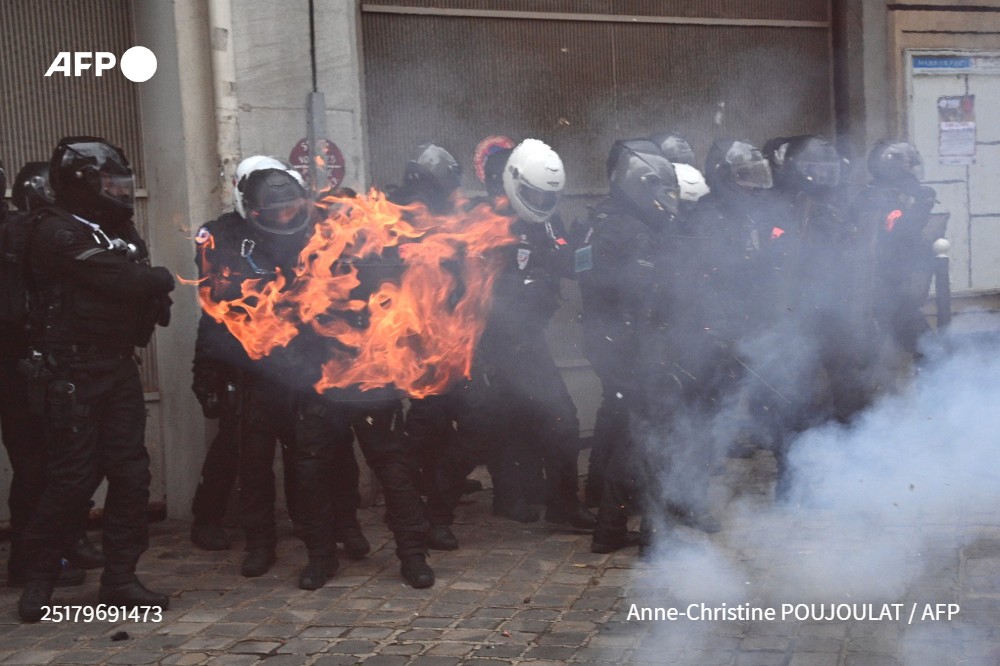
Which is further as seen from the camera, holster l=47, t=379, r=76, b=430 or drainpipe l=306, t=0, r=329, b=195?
drainpipe l=306, t=0, r=329, b=195

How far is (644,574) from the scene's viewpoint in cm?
625

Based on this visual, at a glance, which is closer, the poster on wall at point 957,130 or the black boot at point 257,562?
the black boot at point 257,562

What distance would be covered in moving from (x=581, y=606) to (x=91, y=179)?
2956mm

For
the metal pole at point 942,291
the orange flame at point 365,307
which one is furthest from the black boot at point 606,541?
the metal pole at point 942,291

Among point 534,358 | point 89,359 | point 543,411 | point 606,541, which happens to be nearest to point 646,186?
point 534,358

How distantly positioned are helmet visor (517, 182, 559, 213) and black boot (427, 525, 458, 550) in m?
1.90

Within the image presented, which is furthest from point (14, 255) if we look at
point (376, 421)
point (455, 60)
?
point (455, 60)

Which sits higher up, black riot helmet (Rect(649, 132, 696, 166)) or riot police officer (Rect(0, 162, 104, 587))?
black riot helmet (Rect(649, 132, 696, 166))

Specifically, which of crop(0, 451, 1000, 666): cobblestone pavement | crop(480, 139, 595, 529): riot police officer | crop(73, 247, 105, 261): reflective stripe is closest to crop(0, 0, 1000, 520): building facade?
crop(480, 139, 595, 529): riot police officer

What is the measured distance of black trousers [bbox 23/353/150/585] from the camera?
5.89m

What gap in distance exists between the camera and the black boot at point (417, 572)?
6.20 meters

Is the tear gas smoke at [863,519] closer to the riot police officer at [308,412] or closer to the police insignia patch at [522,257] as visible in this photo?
the riot police officer at [308,412]

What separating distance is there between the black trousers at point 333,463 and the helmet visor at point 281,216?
869 millimetres

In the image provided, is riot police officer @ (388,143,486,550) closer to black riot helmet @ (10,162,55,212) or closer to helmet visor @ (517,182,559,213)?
helmet visor @ (517,182,559,213)
